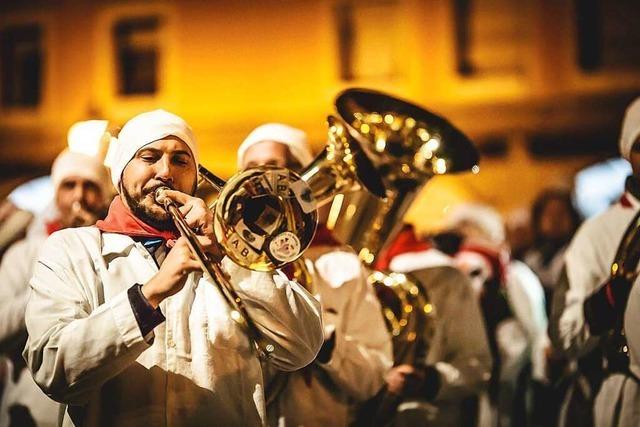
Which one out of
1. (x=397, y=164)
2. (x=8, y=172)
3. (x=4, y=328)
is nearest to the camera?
(x=4, y=328)

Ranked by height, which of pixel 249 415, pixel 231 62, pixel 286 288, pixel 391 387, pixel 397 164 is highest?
pixel 231 62

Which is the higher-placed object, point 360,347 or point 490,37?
point 490,37

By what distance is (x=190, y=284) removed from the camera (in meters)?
3.61

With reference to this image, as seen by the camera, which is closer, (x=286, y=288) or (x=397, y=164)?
(x=286, y=288)

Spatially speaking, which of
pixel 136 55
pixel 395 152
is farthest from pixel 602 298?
pixel 136 55

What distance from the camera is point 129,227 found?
143 inches

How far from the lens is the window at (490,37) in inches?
679

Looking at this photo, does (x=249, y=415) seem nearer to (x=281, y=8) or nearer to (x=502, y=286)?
(x=502, y=286)

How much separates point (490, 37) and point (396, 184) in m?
12.5

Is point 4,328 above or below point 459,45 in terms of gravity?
below

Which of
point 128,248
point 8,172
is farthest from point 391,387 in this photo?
point 8,172

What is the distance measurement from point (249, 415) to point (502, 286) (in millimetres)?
4275

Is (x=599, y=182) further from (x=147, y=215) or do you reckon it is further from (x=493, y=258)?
(x=147, y=215)

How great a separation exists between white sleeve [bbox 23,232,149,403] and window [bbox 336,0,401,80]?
1493 cm
